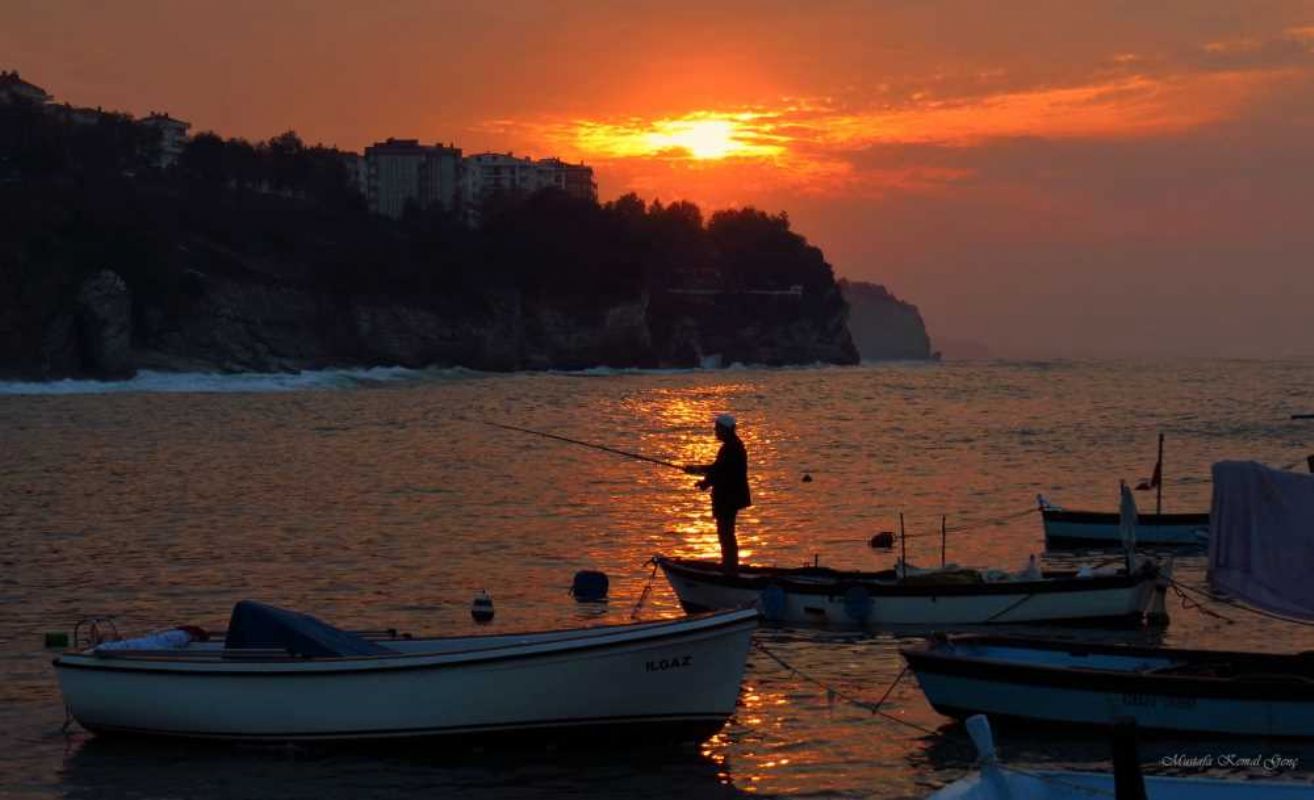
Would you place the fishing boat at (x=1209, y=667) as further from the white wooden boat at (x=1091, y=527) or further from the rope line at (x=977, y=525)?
the rope line at (x=977, y=525)

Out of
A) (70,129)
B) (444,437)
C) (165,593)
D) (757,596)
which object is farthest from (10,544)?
(70,129)

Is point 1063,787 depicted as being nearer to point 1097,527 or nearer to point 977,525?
point 1097,527

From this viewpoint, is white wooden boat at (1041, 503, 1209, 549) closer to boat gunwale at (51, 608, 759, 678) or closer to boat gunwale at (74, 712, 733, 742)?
boat gunwale at (51, 608, 759, 678)

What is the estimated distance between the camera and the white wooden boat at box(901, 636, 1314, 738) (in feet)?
52.1

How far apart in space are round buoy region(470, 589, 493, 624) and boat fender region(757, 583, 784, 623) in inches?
166

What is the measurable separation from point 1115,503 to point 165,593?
89.6 ft

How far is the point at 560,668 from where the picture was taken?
1543 centimetres

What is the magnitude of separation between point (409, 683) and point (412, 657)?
13.8 inches

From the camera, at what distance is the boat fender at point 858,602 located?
22688 mm

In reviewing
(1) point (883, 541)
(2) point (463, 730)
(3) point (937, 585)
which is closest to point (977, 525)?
(1) point (883, 541)

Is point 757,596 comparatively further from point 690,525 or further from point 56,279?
point 56,279

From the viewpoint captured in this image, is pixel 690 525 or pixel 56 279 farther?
pixel 56 279

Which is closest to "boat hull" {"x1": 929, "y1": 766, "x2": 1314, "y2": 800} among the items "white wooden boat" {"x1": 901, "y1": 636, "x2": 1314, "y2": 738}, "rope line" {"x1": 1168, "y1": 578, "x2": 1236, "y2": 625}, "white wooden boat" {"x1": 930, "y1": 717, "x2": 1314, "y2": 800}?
"white wooden boat" {"x1": 930, "y1": 717, "x2": 1314, "y2": 800}

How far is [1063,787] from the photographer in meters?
10.4
